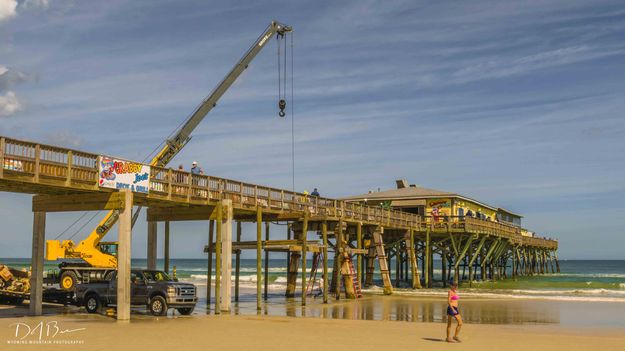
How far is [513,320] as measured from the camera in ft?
88.5

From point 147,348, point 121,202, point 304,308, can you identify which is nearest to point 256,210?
point 304,308

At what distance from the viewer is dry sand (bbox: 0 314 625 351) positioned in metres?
17.6

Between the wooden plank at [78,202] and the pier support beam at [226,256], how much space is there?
522 cm

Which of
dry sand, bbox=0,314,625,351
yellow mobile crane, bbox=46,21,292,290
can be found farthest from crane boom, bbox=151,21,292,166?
dry sand, bbox=0,314,625,351

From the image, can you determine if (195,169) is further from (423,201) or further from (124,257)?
(423,201)

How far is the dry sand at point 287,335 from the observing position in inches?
694

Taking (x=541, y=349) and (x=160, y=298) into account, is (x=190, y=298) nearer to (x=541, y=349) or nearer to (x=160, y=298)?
(x=160, y=298)

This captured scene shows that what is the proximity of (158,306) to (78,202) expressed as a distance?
4780 mm

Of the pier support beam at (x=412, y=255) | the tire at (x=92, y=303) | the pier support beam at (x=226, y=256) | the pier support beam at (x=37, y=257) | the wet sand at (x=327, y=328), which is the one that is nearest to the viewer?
the wet sand at (x=327, y=328)

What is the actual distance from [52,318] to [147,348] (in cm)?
864

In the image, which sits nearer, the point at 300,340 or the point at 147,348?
the point at 147,348

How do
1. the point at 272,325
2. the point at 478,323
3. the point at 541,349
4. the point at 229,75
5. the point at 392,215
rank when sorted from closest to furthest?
the point at 541,349
the point at 272,325
the point at 478,323
the point at 229,75
the point at 392,215

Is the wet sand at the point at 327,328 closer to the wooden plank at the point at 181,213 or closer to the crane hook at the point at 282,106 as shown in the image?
the wooden plank at the point at 181,213

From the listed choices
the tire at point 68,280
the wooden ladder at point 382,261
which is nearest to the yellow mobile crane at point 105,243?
the tire at point 68,280
